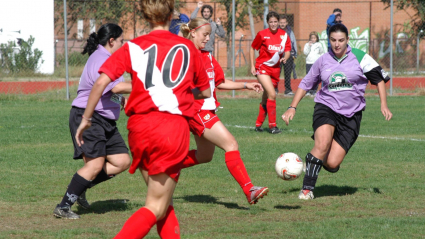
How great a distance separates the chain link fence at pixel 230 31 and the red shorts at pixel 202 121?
25.4ft

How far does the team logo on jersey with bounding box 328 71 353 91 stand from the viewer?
5.95m

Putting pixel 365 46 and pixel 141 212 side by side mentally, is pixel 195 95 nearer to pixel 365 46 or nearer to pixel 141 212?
pixel 141 212

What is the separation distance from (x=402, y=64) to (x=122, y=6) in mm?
11100

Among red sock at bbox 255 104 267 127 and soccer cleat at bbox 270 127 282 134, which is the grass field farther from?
red sock at bbox 255 104 267 127

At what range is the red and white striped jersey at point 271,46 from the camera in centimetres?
1091

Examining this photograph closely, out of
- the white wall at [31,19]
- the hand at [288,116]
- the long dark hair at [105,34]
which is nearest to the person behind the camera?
the long dark hair at [105,34]

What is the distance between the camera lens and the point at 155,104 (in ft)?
11.4

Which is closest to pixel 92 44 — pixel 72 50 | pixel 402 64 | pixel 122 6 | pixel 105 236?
pixel 105 236

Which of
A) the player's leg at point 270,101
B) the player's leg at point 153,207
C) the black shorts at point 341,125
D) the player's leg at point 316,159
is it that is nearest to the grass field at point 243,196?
the player's leg at point 316,159

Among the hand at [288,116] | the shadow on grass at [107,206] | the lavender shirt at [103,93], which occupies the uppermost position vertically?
the lavender shirt at [103,93]

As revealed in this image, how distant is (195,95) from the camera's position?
3947 mm

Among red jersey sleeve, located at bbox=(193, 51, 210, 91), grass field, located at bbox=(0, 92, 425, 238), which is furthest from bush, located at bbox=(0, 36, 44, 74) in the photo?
red jersey sleeve, located at bbox=(193, 51, 210, 91)

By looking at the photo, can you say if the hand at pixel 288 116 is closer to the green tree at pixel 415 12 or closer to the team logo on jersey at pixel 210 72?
the team logo on jersey at pixel 210 72

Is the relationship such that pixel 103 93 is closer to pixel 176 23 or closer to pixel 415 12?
pixel 176 23
